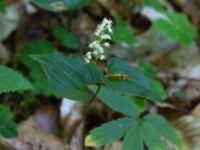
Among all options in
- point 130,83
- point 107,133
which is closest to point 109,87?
point 130,83

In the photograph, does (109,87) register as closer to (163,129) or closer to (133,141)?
(133,141)

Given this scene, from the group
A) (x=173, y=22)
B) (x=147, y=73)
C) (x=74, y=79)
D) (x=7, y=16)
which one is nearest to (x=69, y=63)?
(x=74, y=79)

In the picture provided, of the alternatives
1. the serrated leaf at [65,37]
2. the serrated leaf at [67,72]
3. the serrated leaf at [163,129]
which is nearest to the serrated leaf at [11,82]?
the serrated leaf at [67,72]

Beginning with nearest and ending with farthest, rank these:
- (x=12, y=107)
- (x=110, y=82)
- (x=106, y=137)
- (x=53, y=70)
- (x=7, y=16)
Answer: (x=53, y=70)
(x=110, y=82)
(x=106, y=137)
(x=12, y=107)
(x=7, y=16)

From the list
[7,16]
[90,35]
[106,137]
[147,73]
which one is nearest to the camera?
[106,137]

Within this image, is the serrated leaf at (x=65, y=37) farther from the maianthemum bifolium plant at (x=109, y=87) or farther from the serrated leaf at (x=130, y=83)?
the serrated leaf at (x=130, y=83)

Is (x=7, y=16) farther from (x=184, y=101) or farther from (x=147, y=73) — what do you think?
(x=184, y=101)
